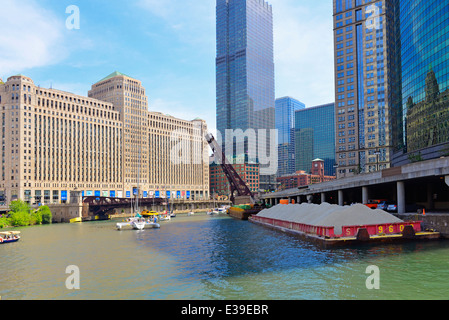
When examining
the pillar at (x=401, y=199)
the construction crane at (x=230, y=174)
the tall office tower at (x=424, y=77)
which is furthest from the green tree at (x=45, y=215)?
the tall office tower at (x=424, y=77)

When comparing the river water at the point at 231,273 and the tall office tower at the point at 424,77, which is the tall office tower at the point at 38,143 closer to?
the tall office tower at the point at 424,77

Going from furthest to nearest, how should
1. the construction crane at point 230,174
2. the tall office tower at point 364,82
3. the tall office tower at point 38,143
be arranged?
1. the construction crane at point 230,174
2. the tall office tower at point 38,143
3. the tall office tower at point 364,82

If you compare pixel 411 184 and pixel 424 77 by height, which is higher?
pixel 424 77

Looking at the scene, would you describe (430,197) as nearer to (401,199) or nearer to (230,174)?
(401,199)

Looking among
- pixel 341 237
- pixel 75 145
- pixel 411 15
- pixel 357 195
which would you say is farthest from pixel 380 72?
pixel 75 145

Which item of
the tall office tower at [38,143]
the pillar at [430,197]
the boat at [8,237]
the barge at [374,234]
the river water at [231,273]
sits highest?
the tall office tower at [38,143]

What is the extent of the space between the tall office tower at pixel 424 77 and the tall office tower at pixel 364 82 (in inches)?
1315

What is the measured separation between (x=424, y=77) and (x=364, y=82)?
5674 cm

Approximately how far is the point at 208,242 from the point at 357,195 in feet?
216

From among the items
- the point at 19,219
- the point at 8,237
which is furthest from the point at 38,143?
the point at 8,237

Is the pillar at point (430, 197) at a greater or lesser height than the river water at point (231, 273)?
greater

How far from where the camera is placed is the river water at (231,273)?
79.3ft

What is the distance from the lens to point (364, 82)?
145625 mm

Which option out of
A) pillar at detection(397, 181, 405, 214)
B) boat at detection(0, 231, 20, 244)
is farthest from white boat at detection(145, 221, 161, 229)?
pillar at detection(397, 181, 405, 214)
